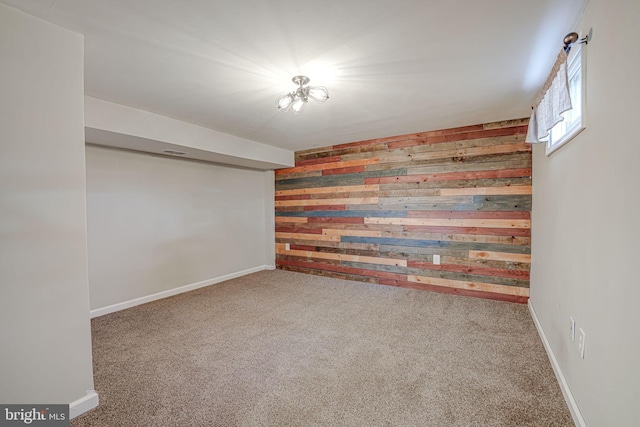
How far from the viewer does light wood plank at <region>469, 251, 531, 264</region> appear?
10.7ft

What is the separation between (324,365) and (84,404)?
60.1 inches

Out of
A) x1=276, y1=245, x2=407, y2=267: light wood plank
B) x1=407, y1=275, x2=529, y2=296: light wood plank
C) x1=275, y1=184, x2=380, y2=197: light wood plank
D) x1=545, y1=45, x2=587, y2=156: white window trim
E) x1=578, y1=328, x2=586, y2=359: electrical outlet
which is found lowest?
x1=407, y1=275, x2=529, y2=296: light wood plank

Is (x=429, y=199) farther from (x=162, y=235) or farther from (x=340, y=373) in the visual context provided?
(x=162, y=235)

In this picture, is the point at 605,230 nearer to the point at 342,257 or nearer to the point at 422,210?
the point at 422,210

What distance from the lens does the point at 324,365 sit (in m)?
2.10

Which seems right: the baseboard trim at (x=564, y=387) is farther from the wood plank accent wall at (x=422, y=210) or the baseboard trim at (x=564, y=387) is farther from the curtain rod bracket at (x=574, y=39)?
the curtain rod bracket at (x=574, y=39)

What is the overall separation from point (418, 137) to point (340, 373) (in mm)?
3192

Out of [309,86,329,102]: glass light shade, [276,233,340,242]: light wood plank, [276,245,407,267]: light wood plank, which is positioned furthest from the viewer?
[276,233,340,242]: light wood plank

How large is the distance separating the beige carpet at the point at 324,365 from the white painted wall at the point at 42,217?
0.38m

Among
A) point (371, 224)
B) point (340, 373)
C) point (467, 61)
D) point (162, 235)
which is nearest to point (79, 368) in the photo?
point (340, 373)

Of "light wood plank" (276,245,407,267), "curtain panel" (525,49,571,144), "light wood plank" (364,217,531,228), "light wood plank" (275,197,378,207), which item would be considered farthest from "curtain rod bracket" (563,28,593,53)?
"light wood plank" (276,245,407,267)

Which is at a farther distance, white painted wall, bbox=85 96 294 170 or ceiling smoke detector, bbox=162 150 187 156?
ceiling smoke detector, bbox=162 150 187 156

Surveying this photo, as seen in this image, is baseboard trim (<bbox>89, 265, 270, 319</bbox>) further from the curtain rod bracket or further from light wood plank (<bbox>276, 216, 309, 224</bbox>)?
the curtain rod bracket

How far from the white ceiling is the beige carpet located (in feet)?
7.38
